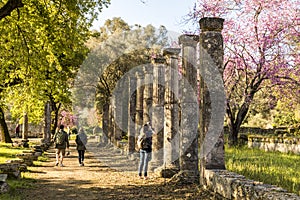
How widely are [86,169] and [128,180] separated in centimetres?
369

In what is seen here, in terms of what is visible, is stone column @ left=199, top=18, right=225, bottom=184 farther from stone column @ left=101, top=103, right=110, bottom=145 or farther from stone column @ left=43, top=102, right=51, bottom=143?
stone column @ left=101, top=103, right=110, bottom=145

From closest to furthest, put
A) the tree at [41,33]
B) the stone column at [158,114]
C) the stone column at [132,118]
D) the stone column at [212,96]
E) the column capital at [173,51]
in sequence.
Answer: the stone column at [212,96]
the column capital at [173,51]
the tree at [41,33]
the stone column at [158,114]
the stone column at [132,118]

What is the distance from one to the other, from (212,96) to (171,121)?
11.4ft

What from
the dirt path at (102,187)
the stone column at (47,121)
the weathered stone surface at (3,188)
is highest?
the stone column at (47,121)

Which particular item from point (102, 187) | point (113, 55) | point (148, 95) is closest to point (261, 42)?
point (148, 95)

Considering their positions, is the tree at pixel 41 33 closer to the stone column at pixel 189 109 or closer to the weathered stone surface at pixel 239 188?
the stone column at pixel 189 109

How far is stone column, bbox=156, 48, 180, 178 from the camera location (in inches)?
463

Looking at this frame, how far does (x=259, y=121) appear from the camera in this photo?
40.6 metres

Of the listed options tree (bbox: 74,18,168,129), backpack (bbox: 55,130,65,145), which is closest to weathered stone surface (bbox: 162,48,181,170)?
backpack (bbox: 55,130,65,145)

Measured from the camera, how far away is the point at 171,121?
12008 millimetres

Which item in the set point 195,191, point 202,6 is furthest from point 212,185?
point 202,6

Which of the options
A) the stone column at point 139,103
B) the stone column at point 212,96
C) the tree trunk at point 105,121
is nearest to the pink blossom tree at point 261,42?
the stone column at point 139,103

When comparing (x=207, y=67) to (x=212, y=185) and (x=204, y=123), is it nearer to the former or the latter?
(x=204, y=123)

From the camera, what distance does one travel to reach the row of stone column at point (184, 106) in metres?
8.75
